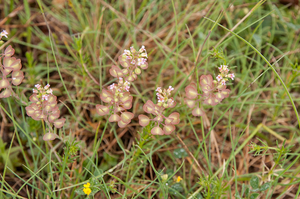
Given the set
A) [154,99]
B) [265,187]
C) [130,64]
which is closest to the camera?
[130,64]

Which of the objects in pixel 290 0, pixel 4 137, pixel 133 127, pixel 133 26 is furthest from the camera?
pixel 290 0

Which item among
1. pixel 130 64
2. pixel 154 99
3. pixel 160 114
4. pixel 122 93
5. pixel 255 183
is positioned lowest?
pixel 255 183

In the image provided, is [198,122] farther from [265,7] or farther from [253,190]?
[265,7]

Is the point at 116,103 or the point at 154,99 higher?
the point at 116,103

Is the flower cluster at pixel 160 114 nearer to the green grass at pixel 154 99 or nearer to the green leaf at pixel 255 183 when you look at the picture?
the green grass at pixel 154 99

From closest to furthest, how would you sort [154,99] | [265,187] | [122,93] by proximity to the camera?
[122,93]
[265,187]
[154,99]

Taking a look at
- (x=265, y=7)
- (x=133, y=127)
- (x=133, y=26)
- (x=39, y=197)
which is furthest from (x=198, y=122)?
(x=265, y=7)

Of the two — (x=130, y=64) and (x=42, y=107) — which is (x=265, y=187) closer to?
(x=130, y=64)

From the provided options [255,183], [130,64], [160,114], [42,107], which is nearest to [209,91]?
[160,114]
